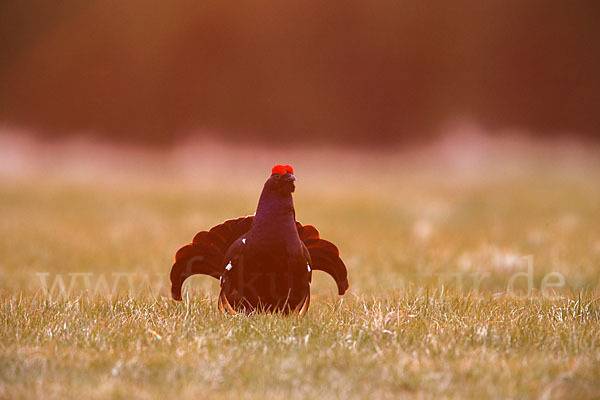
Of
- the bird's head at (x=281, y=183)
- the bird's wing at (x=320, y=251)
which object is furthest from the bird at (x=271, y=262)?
the bird's wing at (x=320, y=251)

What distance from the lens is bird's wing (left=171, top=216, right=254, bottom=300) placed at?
463 cm

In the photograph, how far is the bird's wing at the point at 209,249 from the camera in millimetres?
4633

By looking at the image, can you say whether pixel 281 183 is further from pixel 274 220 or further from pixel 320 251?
pixel 320 251

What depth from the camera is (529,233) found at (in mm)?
9570

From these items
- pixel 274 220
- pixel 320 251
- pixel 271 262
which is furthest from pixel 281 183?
pixel 320 251

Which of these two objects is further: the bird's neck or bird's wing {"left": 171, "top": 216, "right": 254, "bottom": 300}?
bird's wing {"left": 171, "top": 216, "right": 254, "bottom": 300}

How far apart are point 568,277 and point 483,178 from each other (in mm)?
7424

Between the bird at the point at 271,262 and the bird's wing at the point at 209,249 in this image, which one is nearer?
the bird at the point at 271,262

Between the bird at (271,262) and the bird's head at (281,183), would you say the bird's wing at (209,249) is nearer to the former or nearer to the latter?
the bird at (271,262)

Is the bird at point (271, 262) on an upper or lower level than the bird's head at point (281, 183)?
lower

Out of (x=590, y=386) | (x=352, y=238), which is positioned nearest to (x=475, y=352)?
(x=590, y=386)

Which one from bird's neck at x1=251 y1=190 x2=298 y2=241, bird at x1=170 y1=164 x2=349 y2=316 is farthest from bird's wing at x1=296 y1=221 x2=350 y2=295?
bird's neck at x1=251 y1=190 x2=298 y2=241

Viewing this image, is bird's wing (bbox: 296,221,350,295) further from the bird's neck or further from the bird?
the bird's neck

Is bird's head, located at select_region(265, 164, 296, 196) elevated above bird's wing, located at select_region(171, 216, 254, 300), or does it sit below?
above
